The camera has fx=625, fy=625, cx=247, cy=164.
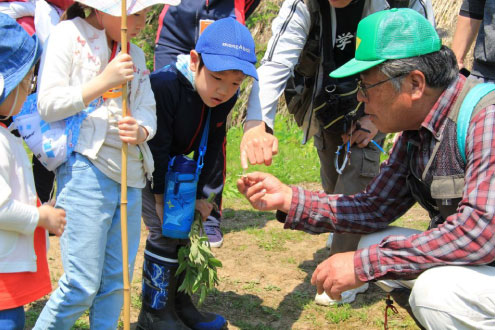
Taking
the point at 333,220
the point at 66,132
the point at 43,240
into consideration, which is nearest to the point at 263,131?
the point at 333,220

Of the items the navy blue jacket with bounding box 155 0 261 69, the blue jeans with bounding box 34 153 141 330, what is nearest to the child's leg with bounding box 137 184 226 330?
the blue jeans with bounding box 34 153 141 330

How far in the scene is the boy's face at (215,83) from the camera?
3041mm

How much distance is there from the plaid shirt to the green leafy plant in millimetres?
468

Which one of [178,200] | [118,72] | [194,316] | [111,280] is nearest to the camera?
[118,72]

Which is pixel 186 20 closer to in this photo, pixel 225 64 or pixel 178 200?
pixel 225 64

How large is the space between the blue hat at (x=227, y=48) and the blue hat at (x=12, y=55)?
0.88 m

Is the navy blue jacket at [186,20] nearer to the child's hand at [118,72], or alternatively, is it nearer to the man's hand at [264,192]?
the man's hand at [264,192]

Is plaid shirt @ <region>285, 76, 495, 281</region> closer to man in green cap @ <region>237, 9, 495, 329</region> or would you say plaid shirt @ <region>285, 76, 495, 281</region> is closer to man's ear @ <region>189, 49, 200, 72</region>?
man in green cap @ <region>237, 9, 495, 329</region>

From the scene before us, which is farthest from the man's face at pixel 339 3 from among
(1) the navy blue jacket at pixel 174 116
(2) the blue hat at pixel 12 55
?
(2) the blue hat at pixel 12 55

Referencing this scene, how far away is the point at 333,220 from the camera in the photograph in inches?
A: 120

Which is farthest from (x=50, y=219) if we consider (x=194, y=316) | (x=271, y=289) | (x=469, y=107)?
(x=271, y=289)

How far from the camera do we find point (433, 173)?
261cm

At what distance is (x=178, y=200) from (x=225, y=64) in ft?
2.40

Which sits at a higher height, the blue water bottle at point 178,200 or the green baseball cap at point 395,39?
Result: the green baseball cap at point 395,39
